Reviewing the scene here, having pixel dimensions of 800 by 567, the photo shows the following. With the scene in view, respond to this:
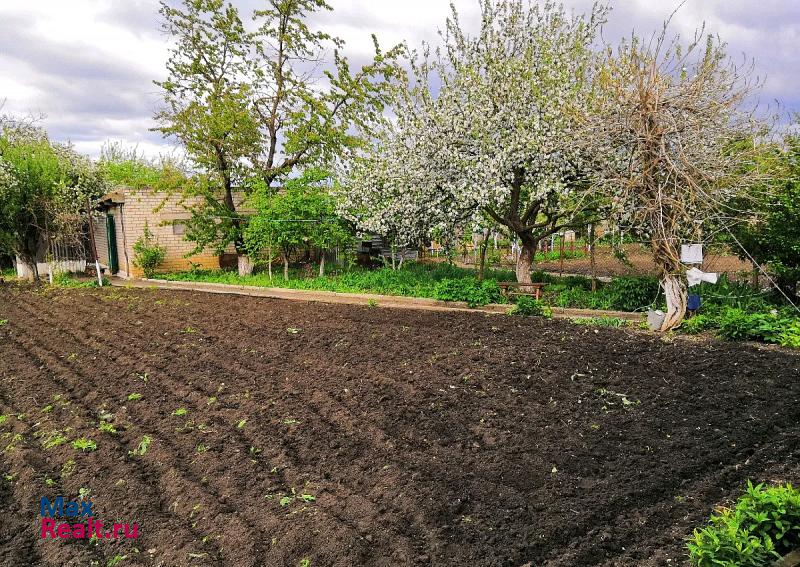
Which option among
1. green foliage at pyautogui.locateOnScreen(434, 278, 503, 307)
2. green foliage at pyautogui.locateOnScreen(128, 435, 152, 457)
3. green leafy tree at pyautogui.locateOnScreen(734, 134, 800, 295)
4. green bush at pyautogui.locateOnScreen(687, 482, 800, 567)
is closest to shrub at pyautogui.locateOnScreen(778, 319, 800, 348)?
green leafy tree at pyautogui.locateOnScreen(734, 134, 800, 295)

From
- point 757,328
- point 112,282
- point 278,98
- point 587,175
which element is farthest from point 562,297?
point 112,282

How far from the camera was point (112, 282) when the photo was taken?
16906 mm

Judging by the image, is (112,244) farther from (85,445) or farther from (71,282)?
(85,445)

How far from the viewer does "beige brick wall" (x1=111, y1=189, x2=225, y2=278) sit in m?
17.1

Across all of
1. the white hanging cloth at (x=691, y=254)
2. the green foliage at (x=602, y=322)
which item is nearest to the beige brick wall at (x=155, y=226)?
the green foliage at (x=602, y=322)

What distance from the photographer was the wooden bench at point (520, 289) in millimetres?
10299

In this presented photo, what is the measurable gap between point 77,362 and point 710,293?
955 cm

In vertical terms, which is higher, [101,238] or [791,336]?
[101,238]

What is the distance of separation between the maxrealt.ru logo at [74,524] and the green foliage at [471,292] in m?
7.39

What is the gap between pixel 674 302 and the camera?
788 cm

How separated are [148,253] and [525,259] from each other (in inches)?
464

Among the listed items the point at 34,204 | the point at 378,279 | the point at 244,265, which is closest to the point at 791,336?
the point at 378,279

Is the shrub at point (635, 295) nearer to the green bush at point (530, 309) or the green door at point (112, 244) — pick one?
the green bush at point (530, 309)

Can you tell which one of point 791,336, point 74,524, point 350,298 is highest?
point 350,298
